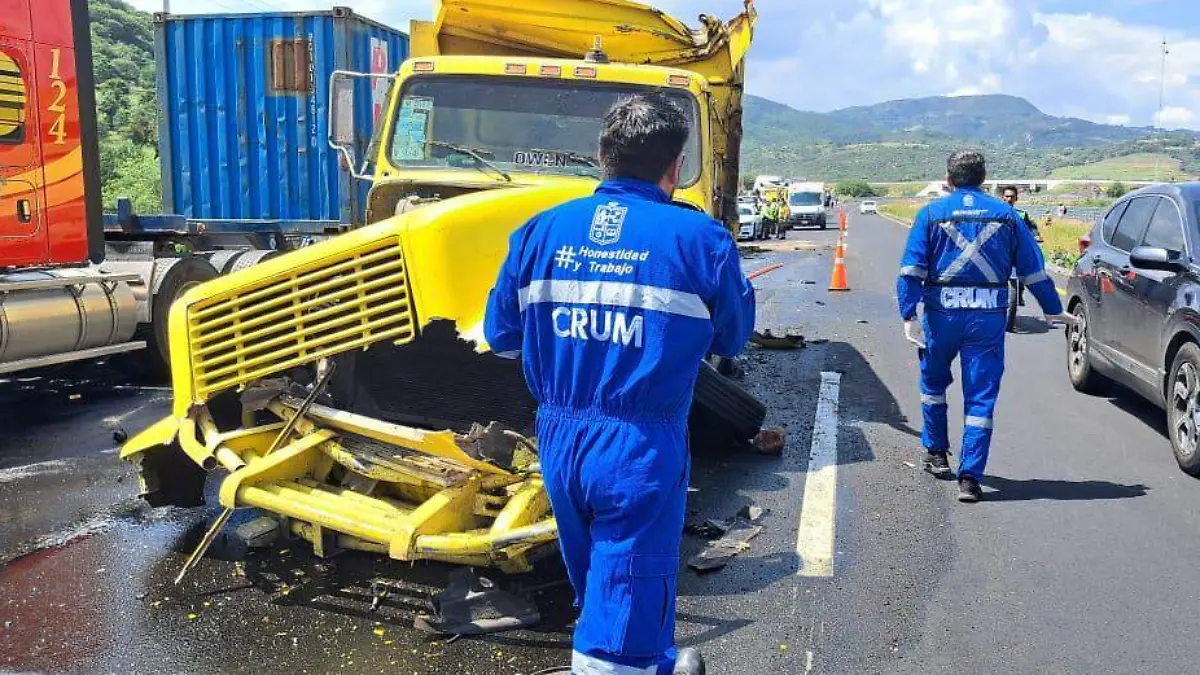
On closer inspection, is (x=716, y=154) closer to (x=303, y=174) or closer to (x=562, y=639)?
(x=562, y=639)

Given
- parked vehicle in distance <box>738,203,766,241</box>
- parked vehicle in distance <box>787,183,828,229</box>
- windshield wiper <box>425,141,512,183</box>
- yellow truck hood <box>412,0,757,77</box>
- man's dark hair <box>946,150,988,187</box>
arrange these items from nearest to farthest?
man's dark hair <box>946,150,988,187</box> < windshield wiper <box>425,141,512,183</box> < yellow truck hood <box>412,0,757,77</box> < parked vehicle in distance <box>738,203,766,241</box> < parked vehicle in distance <box>787,183,828,229</box>

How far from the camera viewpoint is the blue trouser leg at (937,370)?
564 cm

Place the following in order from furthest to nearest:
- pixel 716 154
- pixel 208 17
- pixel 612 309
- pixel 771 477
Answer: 1. pixel 208 17
2. pixel 716 154
3. pixel 771 477
4. pixel 612 309

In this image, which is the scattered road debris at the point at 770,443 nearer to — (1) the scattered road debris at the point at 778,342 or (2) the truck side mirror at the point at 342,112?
(2) the truck side mirror at the point at 342,112

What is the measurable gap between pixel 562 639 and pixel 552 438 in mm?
1449

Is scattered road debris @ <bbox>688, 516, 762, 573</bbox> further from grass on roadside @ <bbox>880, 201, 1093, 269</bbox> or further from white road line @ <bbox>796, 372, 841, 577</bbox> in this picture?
grass on roadside @ <bbox>880, 201, 1093, 269</bbox>

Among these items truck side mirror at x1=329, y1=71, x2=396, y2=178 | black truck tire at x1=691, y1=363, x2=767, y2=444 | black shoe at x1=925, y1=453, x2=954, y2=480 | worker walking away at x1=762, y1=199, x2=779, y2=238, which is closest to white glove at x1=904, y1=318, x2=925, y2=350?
black shoe at x1=925, y1=453, x2=954, y2=480

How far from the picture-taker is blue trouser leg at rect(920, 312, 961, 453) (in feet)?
18.5

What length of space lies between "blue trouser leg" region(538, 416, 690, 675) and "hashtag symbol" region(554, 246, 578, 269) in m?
0.41

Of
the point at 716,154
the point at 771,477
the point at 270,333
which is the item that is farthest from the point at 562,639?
the point at 716,154

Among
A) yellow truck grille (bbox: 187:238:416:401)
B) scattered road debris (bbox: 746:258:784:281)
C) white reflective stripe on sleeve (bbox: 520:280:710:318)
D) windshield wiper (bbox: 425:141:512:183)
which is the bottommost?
scattered road debris (bbox: 746:258:784:281)

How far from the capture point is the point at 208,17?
10.1 metres

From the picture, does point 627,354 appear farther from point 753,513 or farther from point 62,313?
point 62,313

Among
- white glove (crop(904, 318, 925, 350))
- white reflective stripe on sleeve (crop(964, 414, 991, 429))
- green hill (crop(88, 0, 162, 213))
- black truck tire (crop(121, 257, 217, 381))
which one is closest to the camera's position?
white reflective stripe on sleeve (crop(964, 414, 991, 429))
